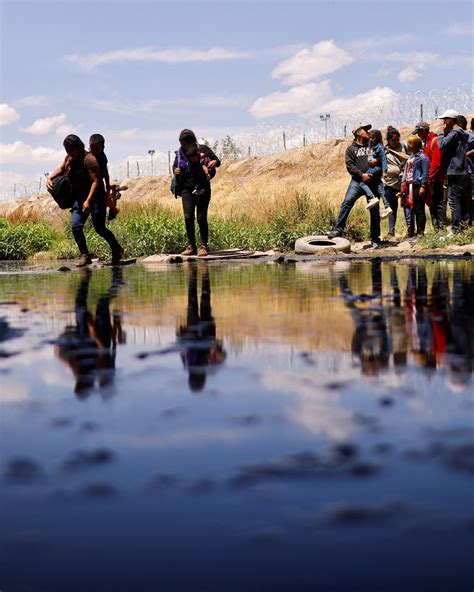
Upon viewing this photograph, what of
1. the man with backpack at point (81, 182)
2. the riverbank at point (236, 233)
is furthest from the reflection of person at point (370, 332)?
the riverbank at point (236, 233)

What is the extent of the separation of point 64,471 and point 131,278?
10125 millimetres

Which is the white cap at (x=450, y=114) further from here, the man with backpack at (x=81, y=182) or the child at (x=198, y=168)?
the man with backpack at (x=81, y=182)

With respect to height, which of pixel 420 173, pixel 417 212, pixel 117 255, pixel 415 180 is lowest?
pixel 117 255

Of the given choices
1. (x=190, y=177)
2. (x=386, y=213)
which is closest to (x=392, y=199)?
(x=386, y=213)

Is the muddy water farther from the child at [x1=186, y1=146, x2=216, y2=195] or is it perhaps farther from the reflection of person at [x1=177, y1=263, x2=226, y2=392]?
the child at [x1=186, y1=146, x2=216, y2=195]

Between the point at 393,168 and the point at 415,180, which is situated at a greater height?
the point at 393,168

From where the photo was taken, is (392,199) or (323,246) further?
(392,199)

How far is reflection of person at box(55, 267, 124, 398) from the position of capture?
4.87m

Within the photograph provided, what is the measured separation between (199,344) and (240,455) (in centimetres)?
279

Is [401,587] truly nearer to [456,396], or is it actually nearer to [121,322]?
[456,396]

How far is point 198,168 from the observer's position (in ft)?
54.5

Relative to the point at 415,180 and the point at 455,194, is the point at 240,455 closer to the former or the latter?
the point at 455,194

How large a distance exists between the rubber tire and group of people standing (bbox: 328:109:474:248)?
0.20m

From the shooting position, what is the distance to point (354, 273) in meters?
12.4
